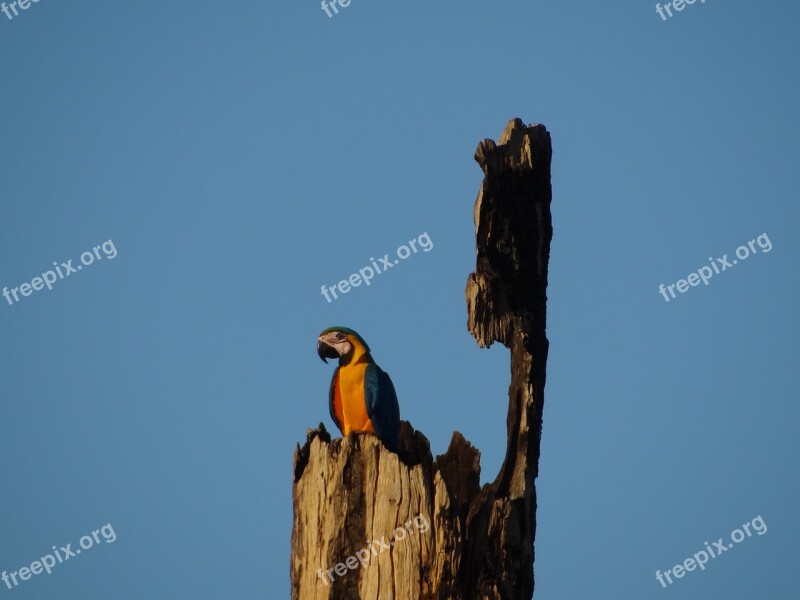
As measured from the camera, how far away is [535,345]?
347 inches

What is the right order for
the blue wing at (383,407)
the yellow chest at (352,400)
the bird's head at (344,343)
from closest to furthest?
the blue wing at (383,407)
the yellow chest at (352,400)
the bird's head at (344,343)

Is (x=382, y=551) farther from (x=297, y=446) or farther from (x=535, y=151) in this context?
(x=535, y=151)

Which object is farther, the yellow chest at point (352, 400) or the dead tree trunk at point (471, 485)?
the yellow chest at point (352, 400)

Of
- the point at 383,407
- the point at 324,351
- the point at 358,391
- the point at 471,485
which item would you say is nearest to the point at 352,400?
the point at 358,391

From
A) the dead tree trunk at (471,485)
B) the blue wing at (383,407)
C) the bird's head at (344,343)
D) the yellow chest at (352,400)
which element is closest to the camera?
the dead tree trunk at (471,485)

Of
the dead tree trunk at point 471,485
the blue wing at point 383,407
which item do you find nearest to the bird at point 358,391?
the blue wing at point 383,407

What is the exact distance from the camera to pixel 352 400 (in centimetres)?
976

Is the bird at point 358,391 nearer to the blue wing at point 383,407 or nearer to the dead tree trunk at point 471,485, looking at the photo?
the blue wing at point 383,407

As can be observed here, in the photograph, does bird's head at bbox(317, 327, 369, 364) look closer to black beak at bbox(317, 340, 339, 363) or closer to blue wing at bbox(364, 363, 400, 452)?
black beak at bbox(317, 340, 339, 363)

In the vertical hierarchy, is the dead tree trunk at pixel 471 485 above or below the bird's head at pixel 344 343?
below

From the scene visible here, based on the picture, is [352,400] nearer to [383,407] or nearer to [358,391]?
[358,391]

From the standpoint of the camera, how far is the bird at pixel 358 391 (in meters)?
9.45

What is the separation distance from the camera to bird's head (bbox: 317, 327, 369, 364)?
396 inches

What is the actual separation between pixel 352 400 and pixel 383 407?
400mm
